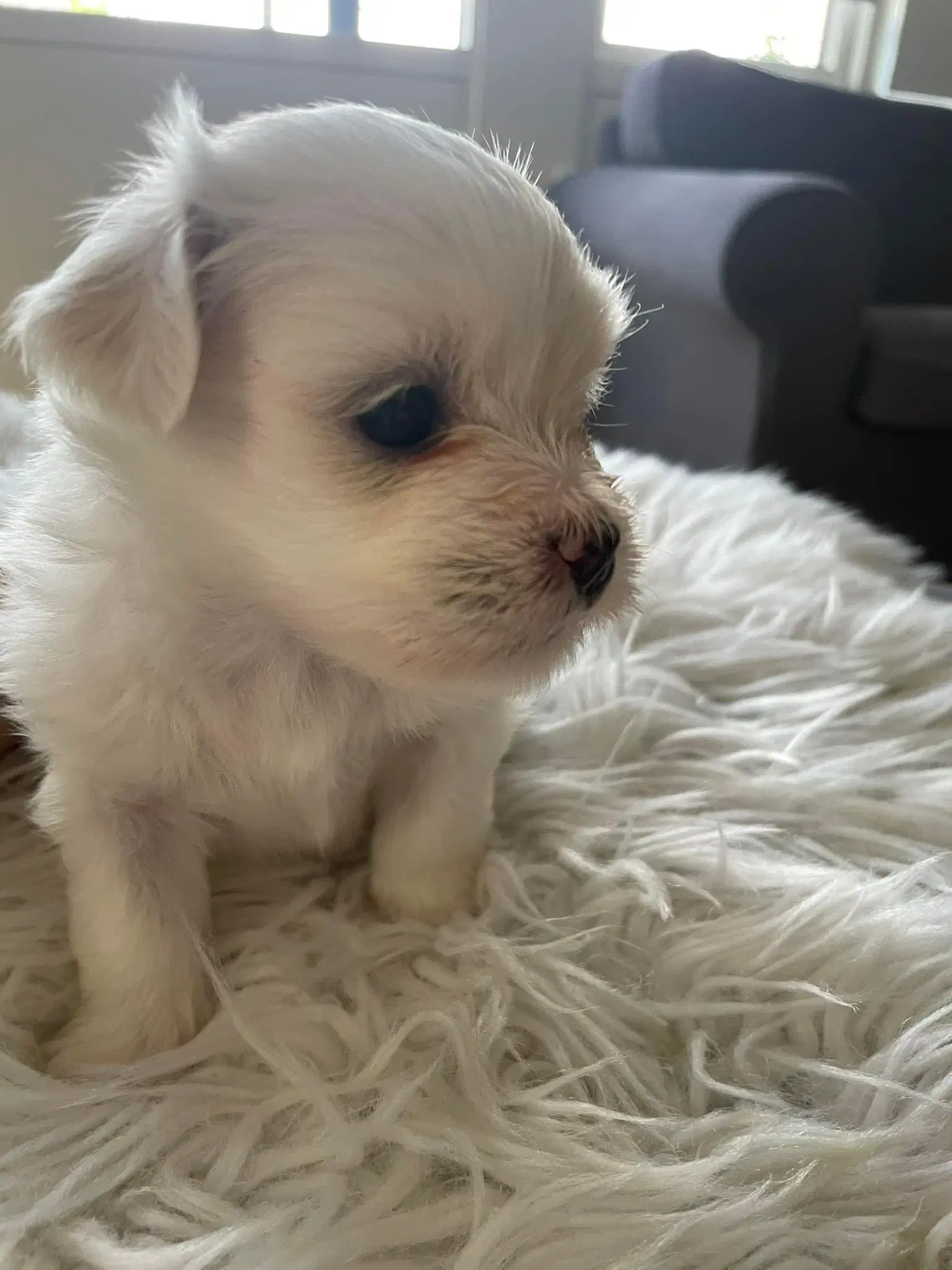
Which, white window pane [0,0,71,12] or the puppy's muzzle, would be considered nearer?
the puppy's muzzle

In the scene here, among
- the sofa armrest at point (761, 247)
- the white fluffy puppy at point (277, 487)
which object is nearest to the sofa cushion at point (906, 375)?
the sofa armrest at point (761, 247)

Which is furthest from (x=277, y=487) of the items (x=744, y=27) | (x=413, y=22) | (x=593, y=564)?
(x=744, y=27)

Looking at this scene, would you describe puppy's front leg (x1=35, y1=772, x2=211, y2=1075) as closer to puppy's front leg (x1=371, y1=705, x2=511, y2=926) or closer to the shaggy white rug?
the shaggy white rug

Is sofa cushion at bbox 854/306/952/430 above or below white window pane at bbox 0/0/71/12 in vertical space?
below

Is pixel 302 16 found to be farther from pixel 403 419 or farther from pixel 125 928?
pixel 125 928

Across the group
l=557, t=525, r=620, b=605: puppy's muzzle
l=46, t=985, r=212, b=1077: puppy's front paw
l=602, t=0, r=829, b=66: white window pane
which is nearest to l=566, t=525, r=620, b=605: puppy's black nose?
l=557, t=525, r=620, b=605: puppy's muzzle

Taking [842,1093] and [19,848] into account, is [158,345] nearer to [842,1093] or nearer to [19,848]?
[19,848]
